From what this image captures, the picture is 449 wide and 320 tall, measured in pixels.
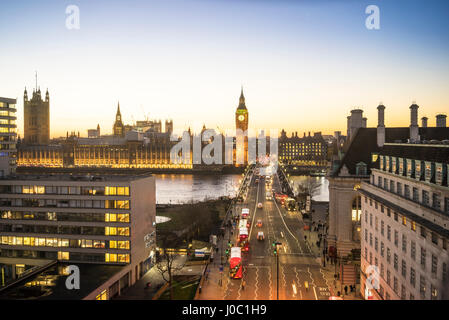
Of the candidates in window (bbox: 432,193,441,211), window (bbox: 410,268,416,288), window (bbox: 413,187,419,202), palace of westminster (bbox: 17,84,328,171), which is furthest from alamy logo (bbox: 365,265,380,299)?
palace of westminster (bbox: 17,84,328,171)

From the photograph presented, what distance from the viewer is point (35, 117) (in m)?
190

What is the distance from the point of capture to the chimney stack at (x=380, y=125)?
94.1 ft

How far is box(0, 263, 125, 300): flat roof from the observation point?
68.3 feet

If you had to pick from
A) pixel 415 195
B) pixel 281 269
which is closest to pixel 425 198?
pixel 415 195

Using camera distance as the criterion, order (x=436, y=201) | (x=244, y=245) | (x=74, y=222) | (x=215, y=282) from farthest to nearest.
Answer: (x=244, y=245), (x=74, y=222), (x=215, y=282), (x=436, y=201)

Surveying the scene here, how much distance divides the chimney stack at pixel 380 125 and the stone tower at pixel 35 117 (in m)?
193

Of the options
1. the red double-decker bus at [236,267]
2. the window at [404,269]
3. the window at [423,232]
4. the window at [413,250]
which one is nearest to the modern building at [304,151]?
the red double-decker bus at [236,267]

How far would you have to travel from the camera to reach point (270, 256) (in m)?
29.8

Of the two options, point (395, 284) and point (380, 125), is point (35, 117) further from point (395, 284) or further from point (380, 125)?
point (395, 284)

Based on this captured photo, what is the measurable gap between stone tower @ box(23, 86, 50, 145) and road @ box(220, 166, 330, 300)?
17650 centimetres

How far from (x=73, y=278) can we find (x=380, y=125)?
24.4m
